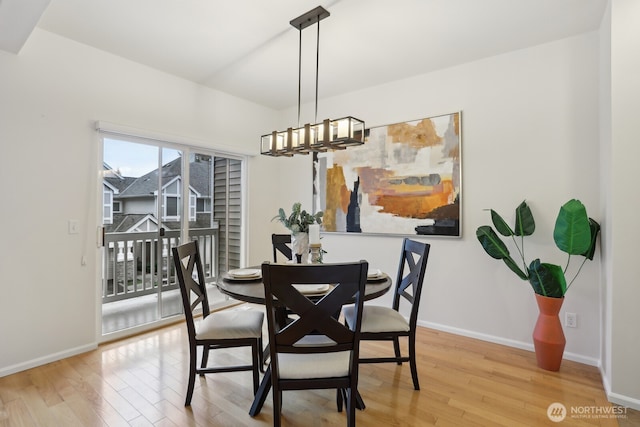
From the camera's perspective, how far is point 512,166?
2898 millimetres

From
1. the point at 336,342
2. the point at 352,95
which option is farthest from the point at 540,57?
the point at 336,342

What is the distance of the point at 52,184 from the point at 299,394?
8.46ft

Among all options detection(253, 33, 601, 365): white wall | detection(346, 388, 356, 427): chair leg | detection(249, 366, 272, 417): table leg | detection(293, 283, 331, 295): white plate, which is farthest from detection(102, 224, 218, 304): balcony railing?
detection(346, 388, 356, 427): chair leg

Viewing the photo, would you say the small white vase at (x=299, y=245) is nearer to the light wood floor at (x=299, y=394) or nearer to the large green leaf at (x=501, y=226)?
the light wood floor at (x=299, y=394)

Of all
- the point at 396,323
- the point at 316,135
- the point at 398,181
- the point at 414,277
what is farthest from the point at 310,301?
the point at 398,181

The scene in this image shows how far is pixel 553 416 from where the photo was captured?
1914 mm

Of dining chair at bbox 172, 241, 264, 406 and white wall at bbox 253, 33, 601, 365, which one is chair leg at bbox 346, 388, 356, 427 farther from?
white wall at bbox 253, 33, 601, 365

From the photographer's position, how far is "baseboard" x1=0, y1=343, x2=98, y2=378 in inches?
93.7

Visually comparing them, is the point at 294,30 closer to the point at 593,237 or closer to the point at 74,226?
the point at 74,226

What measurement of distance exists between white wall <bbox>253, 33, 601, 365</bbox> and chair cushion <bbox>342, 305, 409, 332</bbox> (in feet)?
4.11

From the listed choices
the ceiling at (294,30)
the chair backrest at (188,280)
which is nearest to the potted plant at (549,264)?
the ceiling at (294,30)

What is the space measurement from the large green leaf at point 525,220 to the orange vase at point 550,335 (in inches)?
21.0

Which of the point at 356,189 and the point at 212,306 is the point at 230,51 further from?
the point at 212,306

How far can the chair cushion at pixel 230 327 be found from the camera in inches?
78.9
